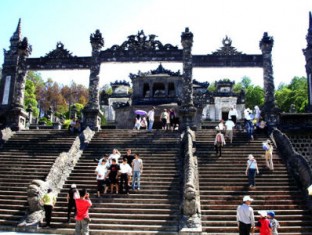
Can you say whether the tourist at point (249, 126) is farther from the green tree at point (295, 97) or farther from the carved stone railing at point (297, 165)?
the green tree at point (295, 97)


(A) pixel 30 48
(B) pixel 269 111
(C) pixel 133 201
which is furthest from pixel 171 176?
(A) pixel 30 48

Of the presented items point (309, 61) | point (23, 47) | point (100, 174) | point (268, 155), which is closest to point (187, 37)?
point (309, 61)

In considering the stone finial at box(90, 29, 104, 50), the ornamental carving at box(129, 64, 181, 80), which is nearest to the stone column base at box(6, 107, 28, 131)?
the stone finial at box(90, 29, 104, 50)

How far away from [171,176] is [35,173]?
536 centimetres

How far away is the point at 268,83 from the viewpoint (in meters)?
18.7

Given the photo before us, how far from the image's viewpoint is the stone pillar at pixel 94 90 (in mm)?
18688

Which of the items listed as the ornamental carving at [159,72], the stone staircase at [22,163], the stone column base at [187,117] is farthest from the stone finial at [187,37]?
the ornamental carving at [159,72]

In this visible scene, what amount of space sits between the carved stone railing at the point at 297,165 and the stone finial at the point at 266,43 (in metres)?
6.36

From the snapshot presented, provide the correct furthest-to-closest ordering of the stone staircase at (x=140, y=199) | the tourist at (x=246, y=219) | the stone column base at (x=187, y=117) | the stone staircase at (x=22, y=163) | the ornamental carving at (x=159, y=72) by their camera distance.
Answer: the ornamental carving at (x=159, y=72) < the stone column base at (x=187, y=117) < the stone staircase at (x=22, y=163) < the stone staircase at (x=140, y=199) < the tourist at (x=246, y=219)

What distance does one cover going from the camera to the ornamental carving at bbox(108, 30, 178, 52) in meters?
20.2

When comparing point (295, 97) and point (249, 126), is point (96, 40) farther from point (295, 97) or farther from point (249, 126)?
point (295, 97)

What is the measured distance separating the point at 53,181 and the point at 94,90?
871cm

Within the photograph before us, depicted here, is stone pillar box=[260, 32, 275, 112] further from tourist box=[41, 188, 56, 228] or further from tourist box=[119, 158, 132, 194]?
tourist box=[41, 188, 56, 228]

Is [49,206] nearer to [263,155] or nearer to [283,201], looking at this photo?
[283,201]
